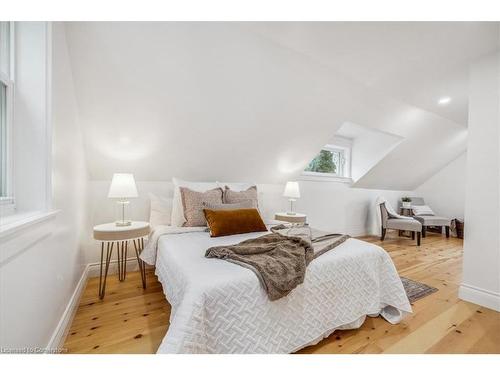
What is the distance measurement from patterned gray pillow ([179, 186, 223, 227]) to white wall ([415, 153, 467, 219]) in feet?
17.9

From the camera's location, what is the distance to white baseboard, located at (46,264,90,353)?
4.11 feet

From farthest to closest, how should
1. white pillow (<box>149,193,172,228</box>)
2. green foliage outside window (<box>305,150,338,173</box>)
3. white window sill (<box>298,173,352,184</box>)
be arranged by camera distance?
green foliage outside window (<box>305,150,338,173</box>)
white window sill (<box>298,173,352,184</box>)
white pillow (<box>149,193,172,228</box>)

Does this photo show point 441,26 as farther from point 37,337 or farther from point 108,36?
point 37,337

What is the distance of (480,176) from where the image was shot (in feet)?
6.64

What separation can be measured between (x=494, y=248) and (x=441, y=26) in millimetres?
1890

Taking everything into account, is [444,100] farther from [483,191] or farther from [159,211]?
[159,211]

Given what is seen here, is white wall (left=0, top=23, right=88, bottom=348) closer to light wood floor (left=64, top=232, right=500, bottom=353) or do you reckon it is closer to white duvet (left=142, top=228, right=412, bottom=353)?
light wood floor (left=64, top=232, right=500, bottom=353)

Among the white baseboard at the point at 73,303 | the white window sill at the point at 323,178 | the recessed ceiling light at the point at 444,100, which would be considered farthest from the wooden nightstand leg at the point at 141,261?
the recessed ceiling light at the point at 444,100

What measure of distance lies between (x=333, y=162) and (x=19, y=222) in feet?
14.1

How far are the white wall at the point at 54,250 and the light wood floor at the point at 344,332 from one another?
239mm

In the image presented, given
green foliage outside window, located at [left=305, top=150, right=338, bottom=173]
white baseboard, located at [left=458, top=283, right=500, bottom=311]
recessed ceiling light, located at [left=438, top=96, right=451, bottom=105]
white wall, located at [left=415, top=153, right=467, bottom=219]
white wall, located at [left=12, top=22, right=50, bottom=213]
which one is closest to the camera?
white wall, located at [left=12, top=22, right=50, bottom=213]

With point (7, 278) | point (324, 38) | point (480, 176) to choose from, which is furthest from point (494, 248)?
point (7, 278)

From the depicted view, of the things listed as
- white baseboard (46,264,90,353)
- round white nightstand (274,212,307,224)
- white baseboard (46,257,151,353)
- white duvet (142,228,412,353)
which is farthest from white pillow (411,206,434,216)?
white baseboard (46,264,90,353)

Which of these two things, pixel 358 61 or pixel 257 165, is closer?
pixel 358 61
